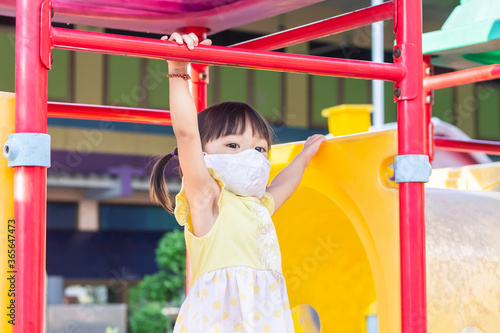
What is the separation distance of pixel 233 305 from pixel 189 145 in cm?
28

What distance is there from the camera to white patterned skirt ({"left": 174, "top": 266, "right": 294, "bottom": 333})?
1239mm

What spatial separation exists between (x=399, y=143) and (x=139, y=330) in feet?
22.2

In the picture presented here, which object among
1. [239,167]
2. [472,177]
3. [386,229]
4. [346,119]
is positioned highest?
[346,119]

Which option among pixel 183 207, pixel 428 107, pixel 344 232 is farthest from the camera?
pixel 428 107

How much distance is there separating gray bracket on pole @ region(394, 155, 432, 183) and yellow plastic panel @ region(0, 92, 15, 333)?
655mm

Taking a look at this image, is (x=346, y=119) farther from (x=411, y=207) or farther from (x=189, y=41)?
(x=189, y=41)

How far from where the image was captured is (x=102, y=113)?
1.76 m

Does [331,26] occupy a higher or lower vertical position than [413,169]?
higher

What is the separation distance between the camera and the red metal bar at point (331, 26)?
1.59m

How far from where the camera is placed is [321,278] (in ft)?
6.51

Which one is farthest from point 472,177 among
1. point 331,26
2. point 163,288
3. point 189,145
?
point 163,288

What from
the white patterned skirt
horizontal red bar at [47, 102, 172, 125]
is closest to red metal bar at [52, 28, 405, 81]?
the white patterned skirt

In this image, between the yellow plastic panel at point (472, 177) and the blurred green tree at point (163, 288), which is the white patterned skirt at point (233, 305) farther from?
the blurred green tree at point (163, 288)

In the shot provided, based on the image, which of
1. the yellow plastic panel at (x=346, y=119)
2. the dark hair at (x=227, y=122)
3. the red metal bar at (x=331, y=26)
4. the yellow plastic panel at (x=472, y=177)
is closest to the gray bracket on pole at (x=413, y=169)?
the dark hair at (x=227, y=122)
